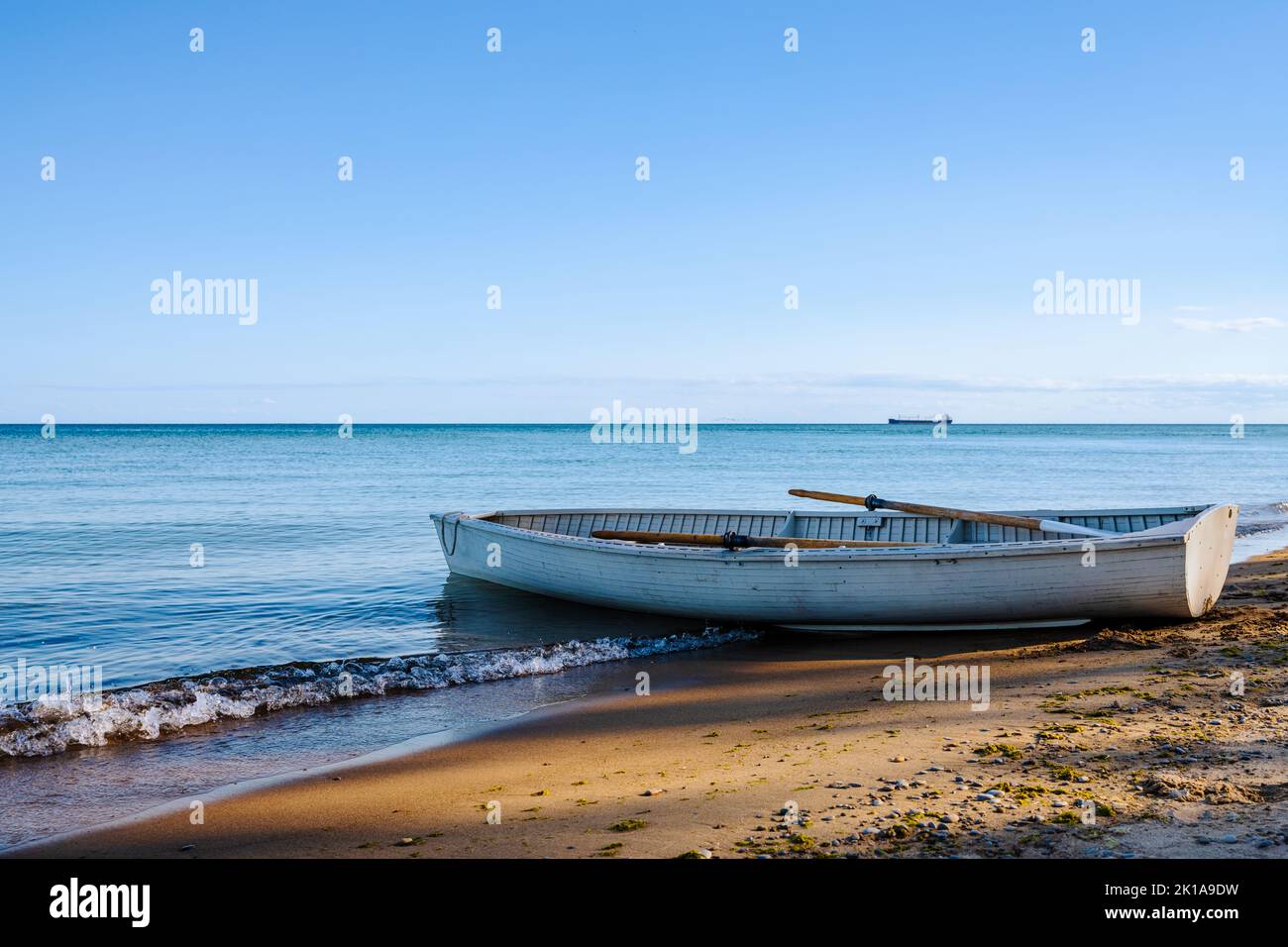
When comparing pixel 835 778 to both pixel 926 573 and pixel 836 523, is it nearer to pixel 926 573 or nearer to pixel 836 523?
pixel 926 573

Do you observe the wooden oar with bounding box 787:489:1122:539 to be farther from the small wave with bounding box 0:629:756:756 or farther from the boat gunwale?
the small wave with bounding box 0:629:756:756

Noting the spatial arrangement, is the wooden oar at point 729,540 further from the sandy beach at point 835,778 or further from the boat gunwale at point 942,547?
the sandy beach at point 835,778

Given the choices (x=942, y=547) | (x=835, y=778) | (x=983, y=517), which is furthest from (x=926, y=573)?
(x=835, y=778)

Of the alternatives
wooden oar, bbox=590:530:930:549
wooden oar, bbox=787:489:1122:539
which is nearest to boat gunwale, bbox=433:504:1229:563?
wooden oar, bbox=590:530:930:549

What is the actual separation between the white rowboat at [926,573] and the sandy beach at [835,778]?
2.91 feet

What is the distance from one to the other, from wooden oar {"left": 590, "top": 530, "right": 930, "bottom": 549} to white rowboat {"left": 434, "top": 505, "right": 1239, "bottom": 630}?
52 centimetres

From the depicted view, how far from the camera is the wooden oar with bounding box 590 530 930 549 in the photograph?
42.2 ft

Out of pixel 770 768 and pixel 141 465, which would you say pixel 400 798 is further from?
pixel 141 465

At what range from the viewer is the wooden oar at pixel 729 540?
12852 mm

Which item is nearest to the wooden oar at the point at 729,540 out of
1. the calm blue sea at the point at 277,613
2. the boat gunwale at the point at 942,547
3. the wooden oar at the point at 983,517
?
the boat gunwale at the point at 942,547

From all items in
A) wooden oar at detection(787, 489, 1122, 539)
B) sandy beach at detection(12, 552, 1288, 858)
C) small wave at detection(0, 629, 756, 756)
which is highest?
wooden oar at detection(787, 489, 1122, 539)

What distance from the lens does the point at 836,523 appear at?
1488cm

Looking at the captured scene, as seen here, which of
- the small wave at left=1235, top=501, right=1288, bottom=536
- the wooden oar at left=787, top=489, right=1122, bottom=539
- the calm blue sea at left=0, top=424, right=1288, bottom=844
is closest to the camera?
the calm blue sea at left=0, top=424, right=1288, bottom=844

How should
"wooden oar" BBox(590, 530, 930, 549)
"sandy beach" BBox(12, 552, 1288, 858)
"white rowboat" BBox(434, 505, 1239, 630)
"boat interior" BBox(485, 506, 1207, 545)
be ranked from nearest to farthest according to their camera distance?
"sandy beach" BBox(12, 552, 1288, 858) → "white rowboat" BBox(434, 505, 1239, 630) → "wooden oar" BBox(590, 530, 930, 549) → "boat interior" BBox(485, 506, 1207, 545)
